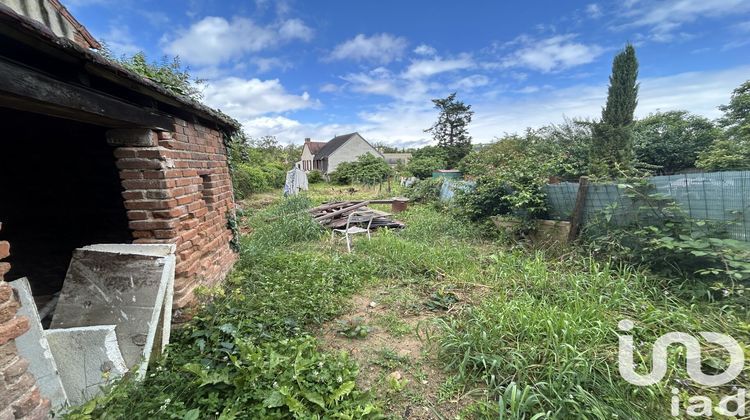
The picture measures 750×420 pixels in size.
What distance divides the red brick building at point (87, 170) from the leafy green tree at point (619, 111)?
712 inches

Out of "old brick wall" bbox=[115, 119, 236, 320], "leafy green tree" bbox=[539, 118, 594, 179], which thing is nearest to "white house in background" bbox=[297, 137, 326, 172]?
"leafy green tree" bbox=[539, 118, 594, 179]

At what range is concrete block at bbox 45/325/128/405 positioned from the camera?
1.95 m

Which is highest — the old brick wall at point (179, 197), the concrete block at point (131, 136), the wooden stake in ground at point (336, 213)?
the concrete block at point (131, 136)

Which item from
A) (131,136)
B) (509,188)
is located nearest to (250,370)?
(131,136)

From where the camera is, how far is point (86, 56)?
5.52ft

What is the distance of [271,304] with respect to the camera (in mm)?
3217

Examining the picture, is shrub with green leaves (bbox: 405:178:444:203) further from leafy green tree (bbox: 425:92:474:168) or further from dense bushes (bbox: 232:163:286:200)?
leafy green tree (bbox: 425:92:474:168)

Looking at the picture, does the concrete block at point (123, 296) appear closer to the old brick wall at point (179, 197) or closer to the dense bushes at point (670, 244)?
the old brick wall at point (179, 197)

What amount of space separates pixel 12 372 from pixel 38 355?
0.46 meters

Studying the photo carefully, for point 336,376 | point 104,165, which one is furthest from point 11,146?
point 336,376

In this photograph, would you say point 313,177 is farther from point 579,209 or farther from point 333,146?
point 579,209

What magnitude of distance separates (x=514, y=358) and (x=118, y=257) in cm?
333

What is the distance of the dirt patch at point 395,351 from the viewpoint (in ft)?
7.06

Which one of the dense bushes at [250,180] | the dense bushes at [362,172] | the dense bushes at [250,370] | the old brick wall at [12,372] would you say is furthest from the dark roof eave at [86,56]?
the dense bushes at [362,172]
